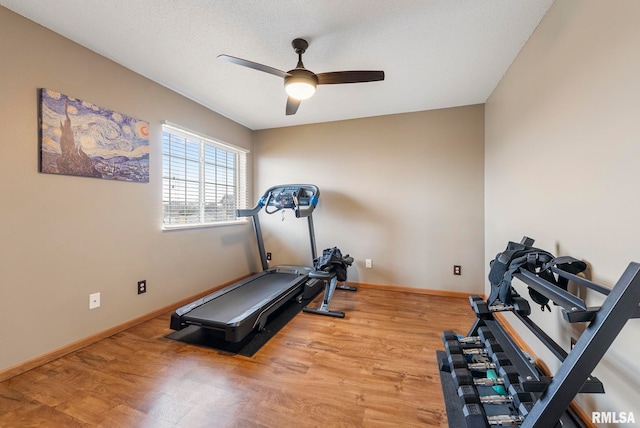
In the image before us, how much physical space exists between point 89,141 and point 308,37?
6.49 ft

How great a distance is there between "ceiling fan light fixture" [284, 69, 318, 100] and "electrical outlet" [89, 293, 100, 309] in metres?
2.37

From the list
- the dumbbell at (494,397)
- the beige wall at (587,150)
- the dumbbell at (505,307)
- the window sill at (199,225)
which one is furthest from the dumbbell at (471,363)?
the window sill at (199,225)

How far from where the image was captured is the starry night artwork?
1827mm

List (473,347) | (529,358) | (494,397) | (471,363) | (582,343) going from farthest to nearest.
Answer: (473,347) → (471,363) → (529,358) → (494,397) → (582,343)

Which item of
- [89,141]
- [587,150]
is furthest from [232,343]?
[587,150]

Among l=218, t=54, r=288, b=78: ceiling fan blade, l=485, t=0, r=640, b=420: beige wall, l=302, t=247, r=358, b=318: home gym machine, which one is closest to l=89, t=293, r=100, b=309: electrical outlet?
l=302, t=247, r=358, b=318: home gym machine

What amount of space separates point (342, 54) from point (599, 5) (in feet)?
5.03

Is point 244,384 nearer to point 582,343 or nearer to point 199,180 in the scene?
point 582,343

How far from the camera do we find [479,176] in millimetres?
3123

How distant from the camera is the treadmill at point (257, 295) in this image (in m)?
2.09

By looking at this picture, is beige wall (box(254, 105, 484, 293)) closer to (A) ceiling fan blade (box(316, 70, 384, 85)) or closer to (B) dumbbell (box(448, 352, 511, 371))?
(A) ceiling fan blade (box(316, 70, 384, 85))

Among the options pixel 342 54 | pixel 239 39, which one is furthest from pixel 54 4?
pixel 342 54

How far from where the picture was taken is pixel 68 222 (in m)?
1.95

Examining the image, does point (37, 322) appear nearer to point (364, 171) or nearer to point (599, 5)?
point (364, 171)
